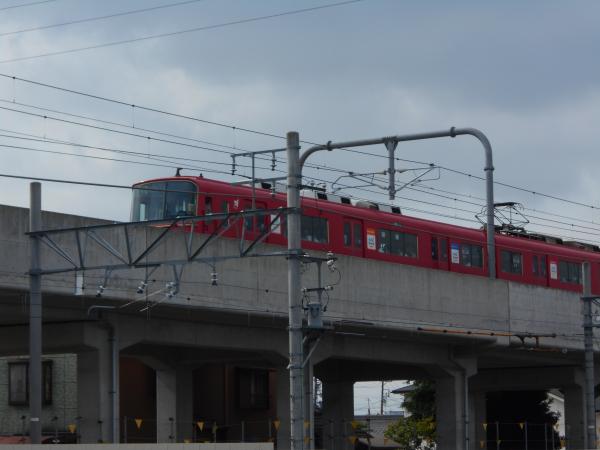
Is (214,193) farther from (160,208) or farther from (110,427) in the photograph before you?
(110,427)

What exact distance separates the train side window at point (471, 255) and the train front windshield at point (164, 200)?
12.9m

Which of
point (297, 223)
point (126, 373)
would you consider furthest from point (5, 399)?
point (297, 223)

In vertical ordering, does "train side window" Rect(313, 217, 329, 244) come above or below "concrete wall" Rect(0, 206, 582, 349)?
above

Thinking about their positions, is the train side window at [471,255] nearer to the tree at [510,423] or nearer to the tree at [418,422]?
the tree at [418,422]

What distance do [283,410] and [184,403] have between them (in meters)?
4.92

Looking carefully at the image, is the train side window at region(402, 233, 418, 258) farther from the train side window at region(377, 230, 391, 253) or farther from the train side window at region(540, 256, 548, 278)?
the train side window at region(540, 256, 548, 278)

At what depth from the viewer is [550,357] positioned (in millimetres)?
51312

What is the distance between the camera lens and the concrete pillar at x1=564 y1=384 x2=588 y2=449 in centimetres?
5327

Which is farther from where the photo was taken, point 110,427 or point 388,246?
point 388,246

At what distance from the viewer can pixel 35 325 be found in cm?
2616

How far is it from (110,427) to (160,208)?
8.33 metres

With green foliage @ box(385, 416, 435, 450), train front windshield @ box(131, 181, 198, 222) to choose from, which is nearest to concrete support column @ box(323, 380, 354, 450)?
train front windshield @ box(131, 181, 198, 222)

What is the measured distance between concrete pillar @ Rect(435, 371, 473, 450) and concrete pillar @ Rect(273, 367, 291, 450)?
6731 millimetres

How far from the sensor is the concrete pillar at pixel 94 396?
108ft
